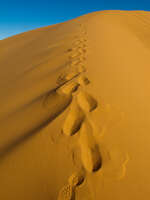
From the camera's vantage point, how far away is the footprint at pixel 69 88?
2.12 m

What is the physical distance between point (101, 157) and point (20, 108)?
143cm

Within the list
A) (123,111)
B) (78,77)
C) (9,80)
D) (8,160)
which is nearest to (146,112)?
(123,111)

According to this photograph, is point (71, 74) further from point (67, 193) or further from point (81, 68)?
point (67, 193)

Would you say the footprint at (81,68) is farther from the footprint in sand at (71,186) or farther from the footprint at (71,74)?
the footprint in sand at (71,186)

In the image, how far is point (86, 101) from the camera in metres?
1.89

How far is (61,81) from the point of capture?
8.26 ft

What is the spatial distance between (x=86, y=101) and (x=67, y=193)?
3.48ft

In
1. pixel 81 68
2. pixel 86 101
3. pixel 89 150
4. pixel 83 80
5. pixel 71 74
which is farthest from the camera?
pixel 81 68

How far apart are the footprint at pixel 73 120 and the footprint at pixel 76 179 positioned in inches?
15.5

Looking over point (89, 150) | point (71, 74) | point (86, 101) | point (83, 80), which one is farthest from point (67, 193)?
point (71, 74)

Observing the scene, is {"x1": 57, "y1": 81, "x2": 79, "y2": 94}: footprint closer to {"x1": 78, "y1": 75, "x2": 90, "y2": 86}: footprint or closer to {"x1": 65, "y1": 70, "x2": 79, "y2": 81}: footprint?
{"x1": 78, "y1": 75, "x2": 90, "y2": 86}: footprint

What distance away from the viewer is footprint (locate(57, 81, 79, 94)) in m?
2.12

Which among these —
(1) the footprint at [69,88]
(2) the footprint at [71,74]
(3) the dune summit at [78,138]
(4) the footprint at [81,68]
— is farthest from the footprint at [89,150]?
(4) the footprint at [81,68]

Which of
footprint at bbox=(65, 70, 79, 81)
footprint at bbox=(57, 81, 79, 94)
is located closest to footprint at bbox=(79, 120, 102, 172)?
footprint at bbox=(57, 81, 79, 94)
